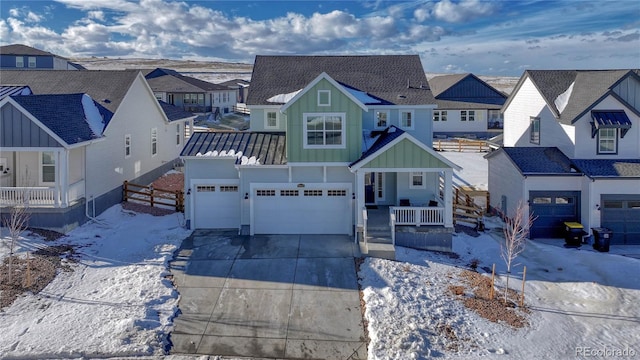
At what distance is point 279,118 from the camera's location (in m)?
21.0

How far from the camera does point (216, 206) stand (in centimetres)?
1844

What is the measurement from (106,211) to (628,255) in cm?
2003

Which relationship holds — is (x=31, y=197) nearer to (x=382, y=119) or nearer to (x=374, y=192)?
(x=374, y=192)

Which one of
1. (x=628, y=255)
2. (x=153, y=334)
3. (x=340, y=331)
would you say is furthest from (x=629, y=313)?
(x=153, y=334)

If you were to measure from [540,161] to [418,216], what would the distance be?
6.61 meters

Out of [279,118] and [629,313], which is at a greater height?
[279,118]

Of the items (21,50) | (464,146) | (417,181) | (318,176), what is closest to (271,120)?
(318,176)

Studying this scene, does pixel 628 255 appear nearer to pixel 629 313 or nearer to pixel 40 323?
pixel 629 313

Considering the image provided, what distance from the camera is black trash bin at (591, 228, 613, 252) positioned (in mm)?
17344

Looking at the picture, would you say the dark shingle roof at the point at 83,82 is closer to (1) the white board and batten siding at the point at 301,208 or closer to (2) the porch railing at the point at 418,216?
(1) the white board and batten siding at the point at 301,208

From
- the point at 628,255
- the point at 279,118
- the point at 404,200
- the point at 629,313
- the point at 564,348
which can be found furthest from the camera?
the point at 279,118

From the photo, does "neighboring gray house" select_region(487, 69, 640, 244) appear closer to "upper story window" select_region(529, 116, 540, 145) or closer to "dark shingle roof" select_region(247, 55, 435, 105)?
"upper story window" select_region(529, 116, 540, 145)

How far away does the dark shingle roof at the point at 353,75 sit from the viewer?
21.2 meters

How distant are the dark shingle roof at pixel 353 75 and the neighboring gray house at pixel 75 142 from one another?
20.3 ft
